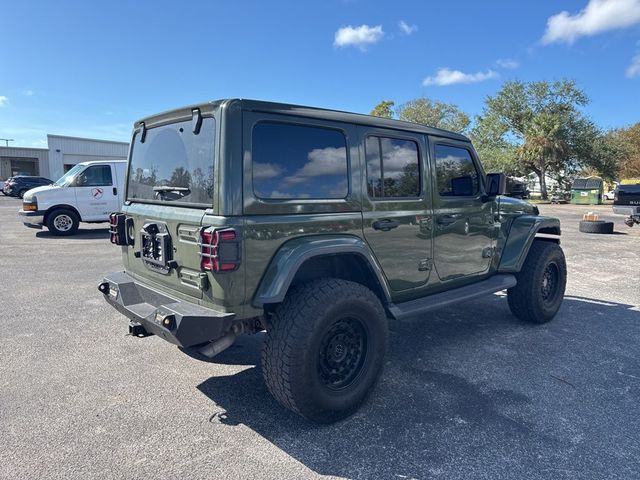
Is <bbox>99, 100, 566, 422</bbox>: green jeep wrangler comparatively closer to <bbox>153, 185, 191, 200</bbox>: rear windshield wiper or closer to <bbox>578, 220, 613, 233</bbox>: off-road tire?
<bbox>153, 185, 191, 200</bbox>: rear windshield wiper

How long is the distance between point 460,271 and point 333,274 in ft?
4.84

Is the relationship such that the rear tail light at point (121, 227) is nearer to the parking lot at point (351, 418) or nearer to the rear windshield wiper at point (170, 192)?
the rear windshield wiper at point (170, 192)

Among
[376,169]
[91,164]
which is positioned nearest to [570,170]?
[91,164]

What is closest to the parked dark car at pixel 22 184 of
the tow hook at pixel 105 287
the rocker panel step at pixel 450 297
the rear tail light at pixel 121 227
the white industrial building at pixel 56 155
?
the white industrial building at pixel 56 155

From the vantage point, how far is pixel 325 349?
116 inches

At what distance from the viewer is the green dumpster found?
28703 mm

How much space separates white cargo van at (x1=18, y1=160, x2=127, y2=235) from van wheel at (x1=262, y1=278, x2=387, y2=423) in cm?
1048

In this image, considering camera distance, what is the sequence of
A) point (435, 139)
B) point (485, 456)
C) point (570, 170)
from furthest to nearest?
point (570, 170) → point (435, 139) → point (485, 456)

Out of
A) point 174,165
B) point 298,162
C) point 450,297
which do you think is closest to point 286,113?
point 298,162

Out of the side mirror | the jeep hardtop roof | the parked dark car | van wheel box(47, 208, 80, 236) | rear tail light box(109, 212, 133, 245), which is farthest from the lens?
the parked dark car

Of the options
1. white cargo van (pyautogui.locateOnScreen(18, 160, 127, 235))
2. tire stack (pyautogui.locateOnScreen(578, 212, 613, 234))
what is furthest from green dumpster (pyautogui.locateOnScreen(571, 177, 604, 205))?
white cargo van (pyautogui.locateOnScreen(18, 160, 127, 235))

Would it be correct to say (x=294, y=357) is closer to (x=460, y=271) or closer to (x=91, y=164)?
(x=460, y=271)

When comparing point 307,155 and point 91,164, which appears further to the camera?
point 91,164

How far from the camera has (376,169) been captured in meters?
3.42
